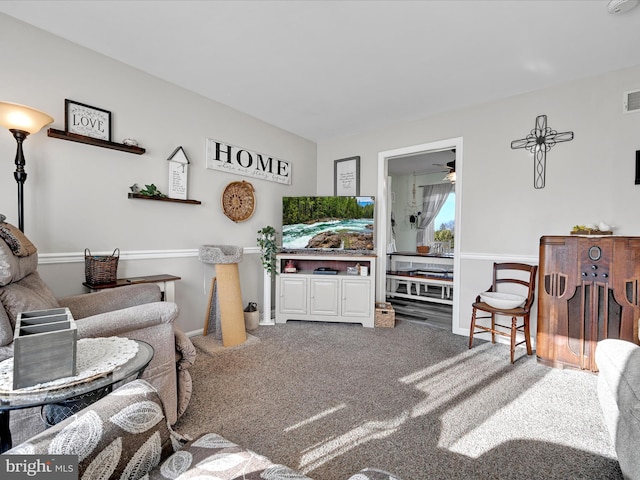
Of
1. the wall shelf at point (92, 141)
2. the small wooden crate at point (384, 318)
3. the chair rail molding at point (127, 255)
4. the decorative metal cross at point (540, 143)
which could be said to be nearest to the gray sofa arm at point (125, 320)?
the chair rail molding at point (127, 255)

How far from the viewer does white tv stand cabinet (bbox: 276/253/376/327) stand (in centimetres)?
375

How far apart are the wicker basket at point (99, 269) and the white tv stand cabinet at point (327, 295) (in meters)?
1.80

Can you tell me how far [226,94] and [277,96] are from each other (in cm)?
55

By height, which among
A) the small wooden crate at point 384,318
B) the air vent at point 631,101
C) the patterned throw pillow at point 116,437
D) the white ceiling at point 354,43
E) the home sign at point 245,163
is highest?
the white ceiling at point 354,43

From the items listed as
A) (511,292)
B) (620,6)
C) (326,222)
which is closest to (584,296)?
(511,292)

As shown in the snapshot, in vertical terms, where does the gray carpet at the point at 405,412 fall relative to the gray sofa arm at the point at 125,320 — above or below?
below

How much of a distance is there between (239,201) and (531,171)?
3237 millimetres

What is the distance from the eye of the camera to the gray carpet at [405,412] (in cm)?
153

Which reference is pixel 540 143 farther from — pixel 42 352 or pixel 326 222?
pixel 42 352

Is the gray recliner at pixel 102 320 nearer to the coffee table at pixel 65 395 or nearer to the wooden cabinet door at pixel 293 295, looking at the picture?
the coffee table at pixel 65 395

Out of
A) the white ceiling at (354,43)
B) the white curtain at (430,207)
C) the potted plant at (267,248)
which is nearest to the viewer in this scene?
the white ceiling at (354,43)

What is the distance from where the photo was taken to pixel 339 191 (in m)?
4.59

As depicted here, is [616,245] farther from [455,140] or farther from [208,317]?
[208,317]

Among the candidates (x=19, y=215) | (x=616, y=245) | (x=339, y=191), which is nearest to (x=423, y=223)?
(x=339, y=191)
